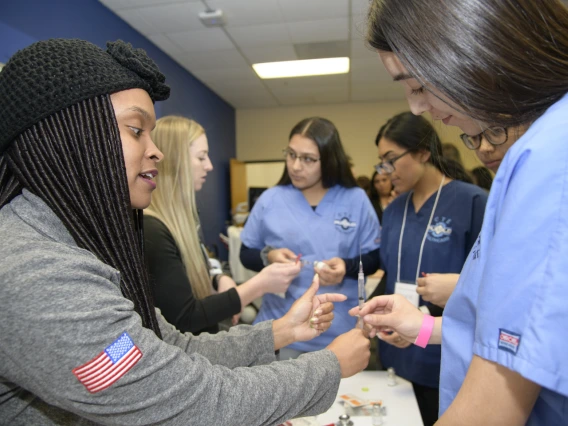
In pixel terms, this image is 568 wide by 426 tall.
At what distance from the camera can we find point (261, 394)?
775 mm

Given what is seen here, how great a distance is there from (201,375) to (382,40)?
742 millimetres

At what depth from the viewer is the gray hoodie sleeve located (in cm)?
58

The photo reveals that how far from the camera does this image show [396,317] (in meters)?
1.16

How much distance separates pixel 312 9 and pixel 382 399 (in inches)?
133

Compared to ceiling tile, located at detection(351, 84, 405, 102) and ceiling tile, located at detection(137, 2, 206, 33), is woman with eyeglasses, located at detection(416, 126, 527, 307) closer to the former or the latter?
ceiling tile, located at detection(137, 2, 206, 33)

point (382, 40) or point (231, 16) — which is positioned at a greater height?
point (231, 16)

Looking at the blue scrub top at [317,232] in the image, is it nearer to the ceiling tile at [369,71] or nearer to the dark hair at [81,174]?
the dark hair at [81,174]

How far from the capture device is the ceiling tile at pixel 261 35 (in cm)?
404

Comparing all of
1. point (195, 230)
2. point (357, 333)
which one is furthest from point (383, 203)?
point (357, 333)

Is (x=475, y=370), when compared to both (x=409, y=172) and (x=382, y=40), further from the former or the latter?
(x=409, y=172)

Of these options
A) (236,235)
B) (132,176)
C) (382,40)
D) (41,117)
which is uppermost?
(382,40)

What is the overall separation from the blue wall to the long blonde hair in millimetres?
1528

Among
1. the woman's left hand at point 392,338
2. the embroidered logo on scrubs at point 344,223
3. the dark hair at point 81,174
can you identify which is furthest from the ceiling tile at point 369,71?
the dark hair at point 81,174

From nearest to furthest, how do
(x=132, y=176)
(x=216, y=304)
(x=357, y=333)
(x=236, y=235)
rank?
(x=132, y=176), (x=357, y=333), (x=216, y=304), (x=236, y=235)
